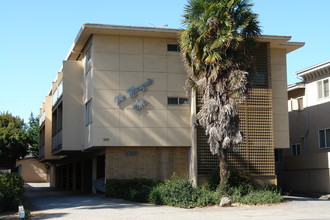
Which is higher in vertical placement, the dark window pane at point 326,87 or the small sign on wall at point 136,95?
the dark window pane at point 326,87

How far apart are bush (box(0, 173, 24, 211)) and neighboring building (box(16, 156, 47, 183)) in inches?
1874

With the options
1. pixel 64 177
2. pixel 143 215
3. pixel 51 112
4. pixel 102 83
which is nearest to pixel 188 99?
pixel 102 83

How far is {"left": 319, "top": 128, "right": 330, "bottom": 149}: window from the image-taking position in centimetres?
3238

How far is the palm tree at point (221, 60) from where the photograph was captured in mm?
22031

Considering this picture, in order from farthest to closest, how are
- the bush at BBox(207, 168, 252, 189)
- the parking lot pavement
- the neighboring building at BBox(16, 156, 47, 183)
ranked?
1. the neighboring building at BBox(16, 156, 47, 183)
2. the bush at BBox(207, 168, 252, 189)
3. the parking lot pavement

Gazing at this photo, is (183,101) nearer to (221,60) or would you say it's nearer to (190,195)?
(221,60)

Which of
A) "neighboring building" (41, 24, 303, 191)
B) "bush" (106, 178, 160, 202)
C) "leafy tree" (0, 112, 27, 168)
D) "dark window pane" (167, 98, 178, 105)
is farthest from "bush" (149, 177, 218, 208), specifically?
"leafy tree" (0, 112, 27, 168)

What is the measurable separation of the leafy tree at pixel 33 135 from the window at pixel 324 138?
34.8 meters

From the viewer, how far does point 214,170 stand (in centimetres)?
2600

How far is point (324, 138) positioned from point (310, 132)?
1.59 m

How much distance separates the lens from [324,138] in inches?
1288

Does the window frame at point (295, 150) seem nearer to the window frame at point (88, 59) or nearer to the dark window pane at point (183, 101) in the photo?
the dark window pane at point (183, 101)

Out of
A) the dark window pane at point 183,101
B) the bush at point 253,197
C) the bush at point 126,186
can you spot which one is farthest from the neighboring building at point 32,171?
the bush at point 253,197

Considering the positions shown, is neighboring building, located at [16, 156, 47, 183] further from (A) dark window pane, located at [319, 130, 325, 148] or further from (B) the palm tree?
(B) the palm tree
